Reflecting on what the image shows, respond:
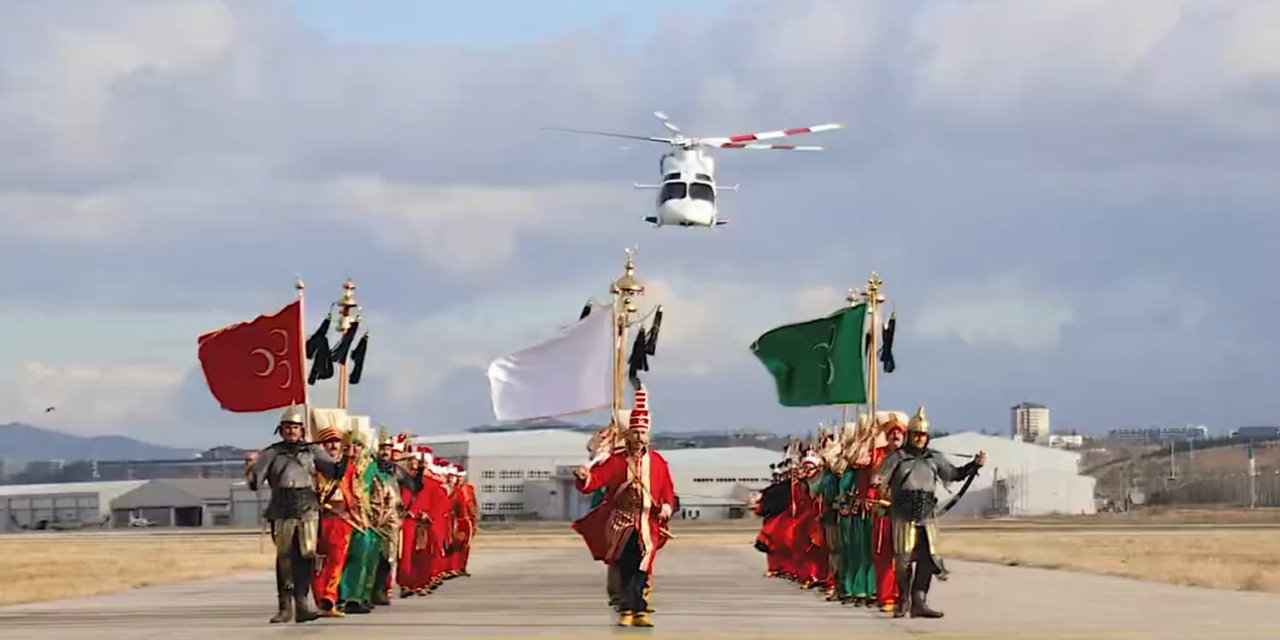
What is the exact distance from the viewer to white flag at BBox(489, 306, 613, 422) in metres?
23.6

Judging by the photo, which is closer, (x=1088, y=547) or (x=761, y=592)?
(x=761, y=592)

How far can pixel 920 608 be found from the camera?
21766 millimetres

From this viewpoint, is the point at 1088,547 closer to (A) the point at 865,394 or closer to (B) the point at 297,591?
(A) the point at 865,394

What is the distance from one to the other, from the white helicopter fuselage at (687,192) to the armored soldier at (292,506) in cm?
4797

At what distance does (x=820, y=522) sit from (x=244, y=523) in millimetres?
112395

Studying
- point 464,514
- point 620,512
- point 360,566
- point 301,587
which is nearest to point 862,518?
point 620,512

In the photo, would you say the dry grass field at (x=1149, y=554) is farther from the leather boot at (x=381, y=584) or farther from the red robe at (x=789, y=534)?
the leather boot at (x=381, y=584)

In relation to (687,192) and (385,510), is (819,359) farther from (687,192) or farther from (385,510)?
(687,192)

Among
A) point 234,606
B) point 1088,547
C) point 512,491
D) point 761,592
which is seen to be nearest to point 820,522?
point 761,592

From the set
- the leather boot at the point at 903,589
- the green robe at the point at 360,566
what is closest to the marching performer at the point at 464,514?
the green robe at the point at 360,566

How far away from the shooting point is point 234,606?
84.0 ft

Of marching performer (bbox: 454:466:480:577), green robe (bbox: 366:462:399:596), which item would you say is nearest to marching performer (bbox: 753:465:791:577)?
marching performer (bbox: 454:466:480:577)

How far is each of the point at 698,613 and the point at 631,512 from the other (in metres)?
3.45

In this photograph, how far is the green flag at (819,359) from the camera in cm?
2806
